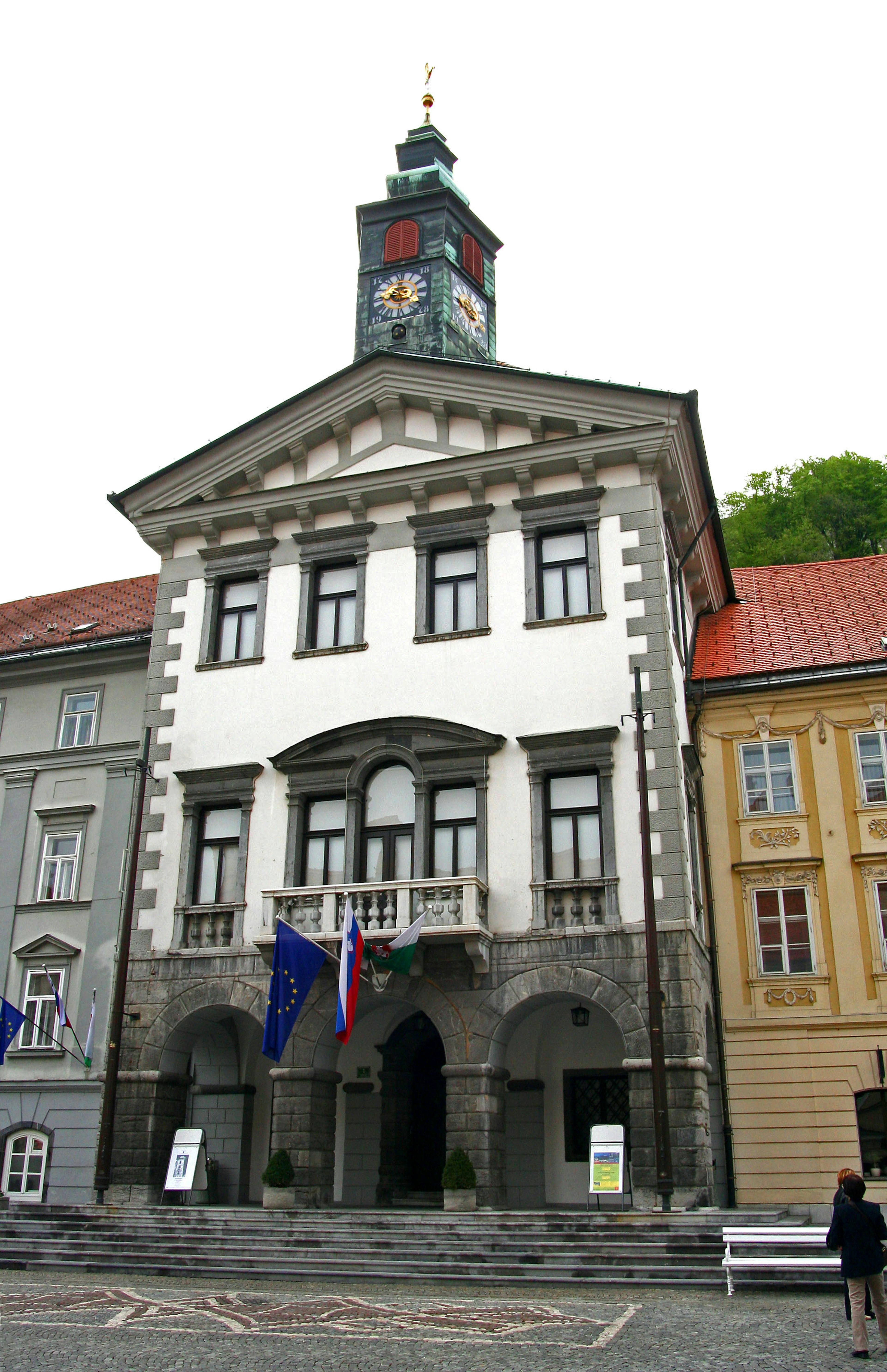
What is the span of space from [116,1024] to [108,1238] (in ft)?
15.1

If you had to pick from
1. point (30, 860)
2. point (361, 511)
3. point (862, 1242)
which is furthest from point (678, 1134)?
point (30, 860)

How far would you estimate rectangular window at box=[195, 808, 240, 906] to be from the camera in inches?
949

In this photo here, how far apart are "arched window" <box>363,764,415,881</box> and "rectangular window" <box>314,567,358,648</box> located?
3.11 m

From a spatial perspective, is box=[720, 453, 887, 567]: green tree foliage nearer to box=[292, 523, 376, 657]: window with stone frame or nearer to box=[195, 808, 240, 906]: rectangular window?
box=[292, 523, 376, 657]: window with stone frame

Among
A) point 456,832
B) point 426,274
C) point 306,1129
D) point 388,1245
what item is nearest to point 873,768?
point 456,832

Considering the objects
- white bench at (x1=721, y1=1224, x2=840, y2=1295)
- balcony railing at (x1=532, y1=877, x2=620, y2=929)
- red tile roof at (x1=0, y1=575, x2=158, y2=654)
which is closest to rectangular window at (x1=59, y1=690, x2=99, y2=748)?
red tile roof at (x1=0, y1=575, x2=158, y2=654)

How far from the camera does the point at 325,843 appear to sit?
23797mm

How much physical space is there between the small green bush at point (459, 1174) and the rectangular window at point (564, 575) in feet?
32.1

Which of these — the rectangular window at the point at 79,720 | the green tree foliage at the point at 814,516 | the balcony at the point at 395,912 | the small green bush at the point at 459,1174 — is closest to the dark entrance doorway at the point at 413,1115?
the small green bush at the point at 459,1174

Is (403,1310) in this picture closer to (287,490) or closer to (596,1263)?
(596,1263)

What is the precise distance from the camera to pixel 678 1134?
19.5 metres

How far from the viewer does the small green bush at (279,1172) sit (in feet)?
69.5

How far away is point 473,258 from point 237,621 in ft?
44.9

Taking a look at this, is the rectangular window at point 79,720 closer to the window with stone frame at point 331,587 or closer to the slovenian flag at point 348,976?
the window with stone frame at point 331,587
